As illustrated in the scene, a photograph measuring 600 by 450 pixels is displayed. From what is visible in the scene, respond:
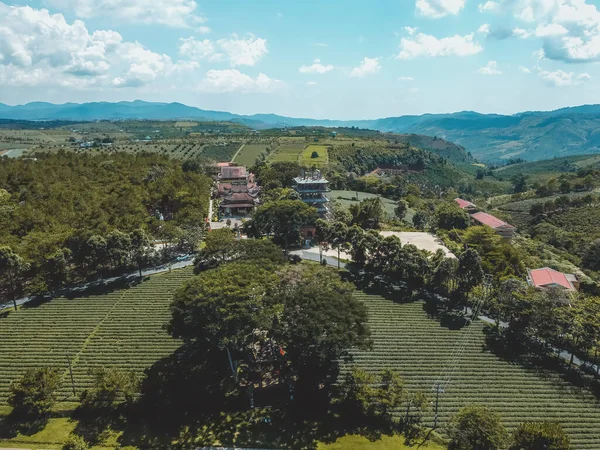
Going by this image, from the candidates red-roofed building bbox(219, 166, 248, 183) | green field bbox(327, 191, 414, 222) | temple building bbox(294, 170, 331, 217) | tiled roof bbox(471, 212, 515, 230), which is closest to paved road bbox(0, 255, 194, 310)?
temple building bbox(294, 170, 331, 217)

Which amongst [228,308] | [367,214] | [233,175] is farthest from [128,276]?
[233,175]

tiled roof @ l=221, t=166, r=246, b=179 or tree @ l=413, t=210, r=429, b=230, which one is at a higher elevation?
tiled roof @ l=221, t=166, r=246, b=179

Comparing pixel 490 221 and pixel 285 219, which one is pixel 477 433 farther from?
pixel 490 221

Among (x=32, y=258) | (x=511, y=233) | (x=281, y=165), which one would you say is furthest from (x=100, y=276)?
(x=511, y=233)

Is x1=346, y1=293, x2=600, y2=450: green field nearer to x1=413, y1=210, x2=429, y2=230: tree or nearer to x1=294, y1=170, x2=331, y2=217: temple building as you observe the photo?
x1=294, y1=170, x2=331, y2=217: temple building

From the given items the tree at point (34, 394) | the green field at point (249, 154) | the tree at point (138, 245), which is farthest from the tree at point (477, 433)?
the green field at point (249, 154)

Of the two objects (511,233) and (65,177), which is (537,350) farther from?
(65,177)

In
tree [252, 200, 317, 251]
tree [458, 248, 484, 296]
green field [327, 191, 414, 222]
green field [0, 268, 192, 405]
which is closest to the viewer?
green field [0, 268, 192, 405]

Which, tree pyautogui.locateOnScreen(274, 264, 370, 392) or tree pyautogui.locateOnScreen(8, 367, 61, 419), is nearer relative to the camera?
tree pyautogui.locateOnScreen(8, 367, 61, 419)
